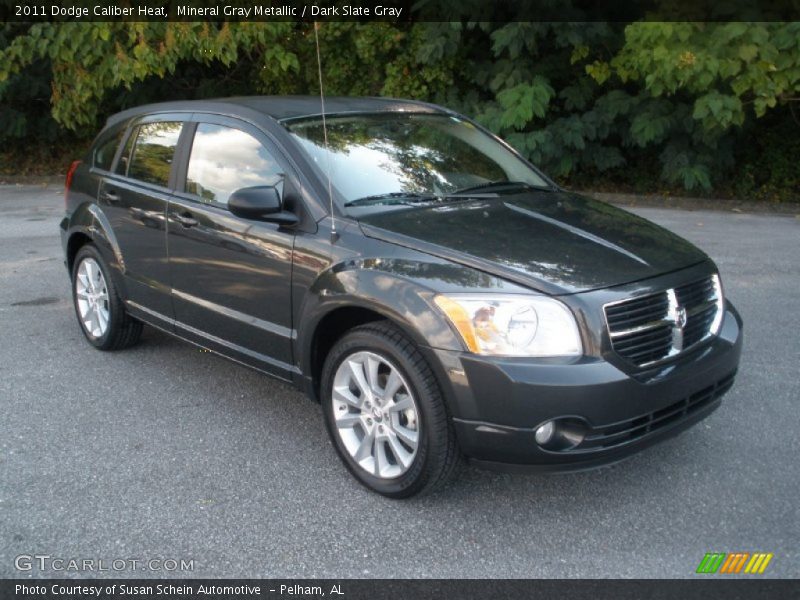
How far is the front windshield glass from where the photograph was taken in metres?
4.15

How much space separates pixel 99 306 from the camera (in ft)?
18.8

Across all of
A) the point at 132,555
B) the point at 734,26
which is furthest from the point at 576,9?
the point at 132,555

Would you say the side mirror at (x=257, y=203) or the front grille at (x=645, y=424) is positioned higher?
the side mirror at (x=257, y=203)

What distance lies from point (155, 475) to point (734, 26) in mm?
10032

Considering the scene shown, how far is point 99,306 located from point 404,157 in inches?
103

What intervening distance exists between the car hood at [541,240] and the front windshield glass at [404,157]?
229mm

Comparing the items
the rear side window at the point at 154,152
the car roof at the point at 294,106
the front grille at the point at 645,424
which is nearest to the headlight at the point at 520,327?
the front grille at the point at 645,424

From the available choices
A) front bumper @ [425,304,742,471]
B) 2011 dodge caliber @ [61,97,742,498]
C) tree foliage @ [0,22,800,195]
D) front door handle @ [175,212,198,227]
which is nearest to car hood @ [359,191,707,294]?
2011 dodge caliber @ [61,97,742,498]

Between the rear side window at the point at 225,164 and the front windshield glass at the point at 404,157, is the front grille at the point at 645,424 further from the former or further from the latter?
the rear side window at the point at 225,164

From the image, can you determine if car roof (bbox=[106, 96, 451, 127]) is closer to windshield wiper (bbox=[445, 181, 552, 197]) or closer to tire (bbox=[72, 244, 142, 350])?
windshield wiper (bbox=[445, 181, 552, 197])

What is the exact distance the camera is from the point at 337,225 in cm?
386

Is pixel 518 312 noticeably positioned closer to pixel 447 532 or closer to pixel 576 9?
pixel 447 532

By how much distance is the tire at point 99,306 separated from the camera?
553cm

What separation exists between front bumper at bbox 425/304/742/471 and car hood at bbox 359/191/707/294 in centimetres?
36
